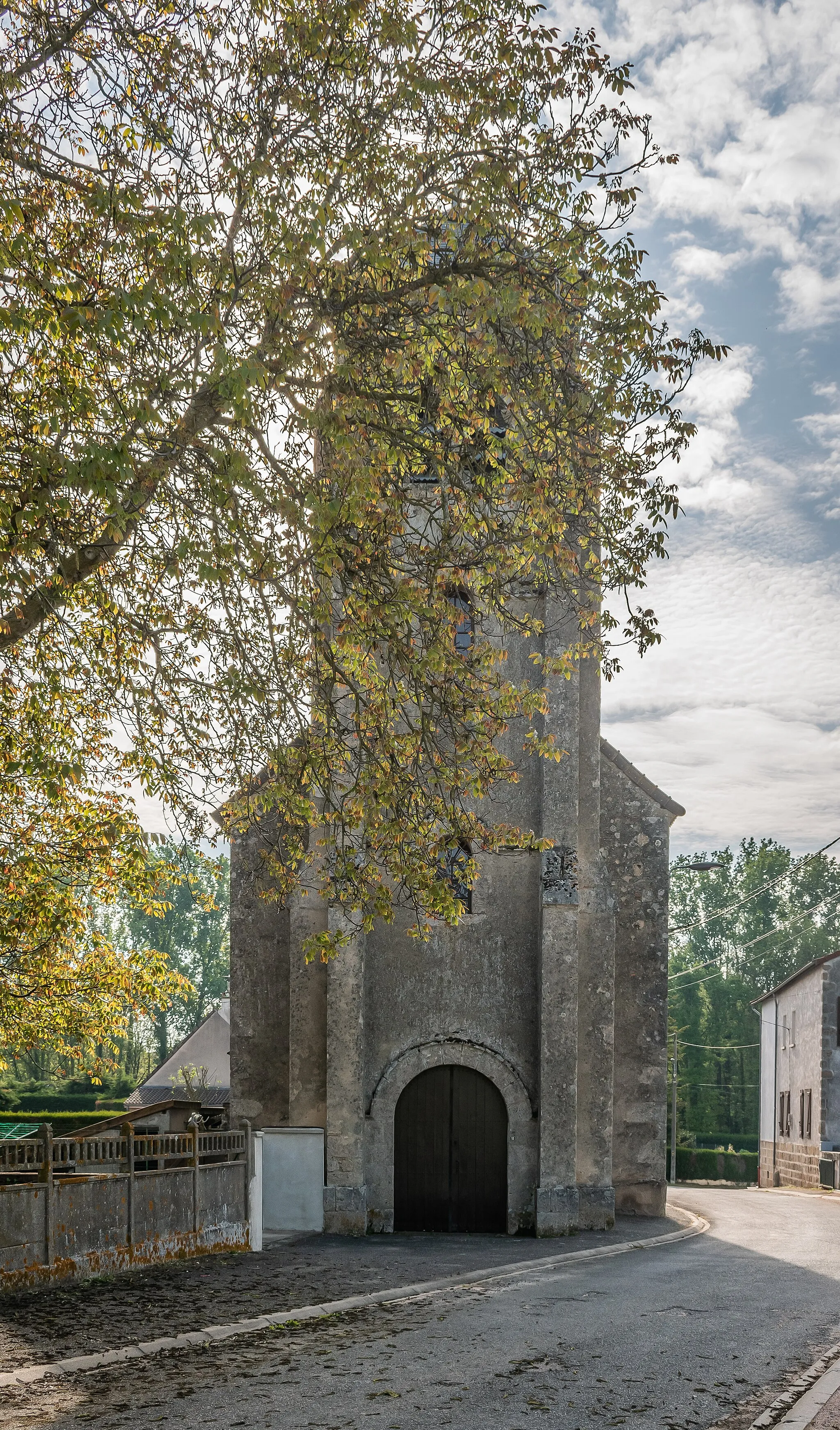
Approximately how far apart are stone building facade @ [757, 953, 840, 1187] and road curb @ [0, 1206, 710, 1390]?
77.3 ft

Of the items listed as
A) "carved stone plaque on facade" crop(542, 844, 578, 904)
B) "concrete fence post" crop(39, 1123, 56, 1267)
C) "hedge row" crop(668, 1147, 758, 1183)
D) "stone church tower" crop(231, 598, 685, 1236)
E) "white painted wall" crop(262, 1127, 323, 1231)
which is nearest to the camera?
"concrete fence post" crop(39, 1123, 56, 1267)

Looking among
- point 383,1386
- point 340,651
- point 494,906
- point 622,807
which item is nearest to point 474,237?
point 340,651

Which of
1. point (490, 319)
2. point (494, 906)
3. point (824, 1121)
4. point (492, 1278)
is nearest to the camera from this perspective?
point (490, 319)

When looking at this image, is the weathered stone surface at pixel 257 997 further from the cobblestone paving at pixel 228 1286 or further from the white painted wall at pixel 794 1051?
the white painted wall at pixel 794 1051

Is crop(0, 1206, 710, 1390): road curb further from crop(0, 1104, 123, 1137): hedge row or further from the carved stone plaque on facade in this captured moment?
crop(0, 1104, 123, 1137): hedge row

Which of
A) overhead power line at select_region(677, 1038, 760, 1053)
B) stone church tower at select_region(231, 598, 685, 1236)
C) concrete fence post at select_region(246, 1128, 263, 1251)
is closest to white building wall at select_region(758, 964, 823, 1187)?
stone church tower at select_region(231, 598, 685, 1236)

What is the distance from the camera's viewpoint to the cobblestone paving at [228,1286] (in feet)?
34.3

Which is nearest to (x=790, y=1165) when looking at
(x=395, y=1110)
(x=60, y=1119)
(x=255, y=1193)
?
(x=60, y=1119)

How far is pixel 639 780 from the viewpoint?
23922 millimetres

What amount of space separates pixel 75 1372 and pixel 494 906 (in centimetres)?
1241

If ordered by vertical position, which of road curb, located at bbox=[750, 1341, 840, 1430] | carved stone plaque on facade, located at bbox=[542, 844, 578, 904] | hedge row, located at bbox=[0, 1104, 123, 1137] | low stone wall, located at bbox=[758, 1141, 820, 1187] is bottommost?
low stone wall, located at bbox=[758, 1141, 820, 1187]

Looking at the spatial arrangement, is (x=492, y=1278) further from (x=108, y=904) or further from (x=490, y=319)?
(x=490, y=319)

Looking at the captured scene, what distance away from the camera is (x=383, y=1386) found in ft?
28.1

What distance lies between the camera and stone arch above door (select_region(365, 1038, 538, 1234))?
64.8 ft
